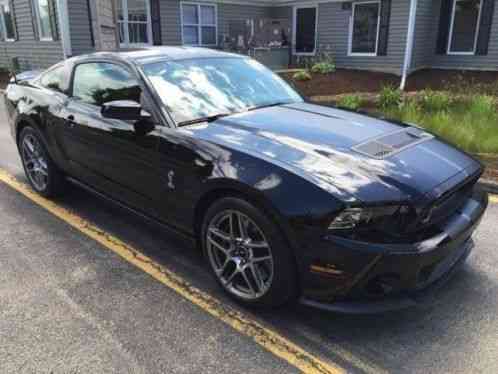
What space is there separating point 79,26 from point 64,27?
1.49ft

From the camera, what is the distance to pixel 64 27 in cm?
1366

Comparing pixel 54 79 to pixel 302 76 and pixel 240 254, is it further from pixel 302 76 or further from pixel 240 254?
pixel 302 76

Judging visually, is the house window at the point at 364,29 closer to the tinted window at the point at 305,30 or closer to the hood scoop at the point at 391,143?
the tinted window at the point at 305,30

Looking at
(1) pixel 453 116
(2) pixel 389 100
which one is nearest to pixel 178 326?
(1) pixel 453 116

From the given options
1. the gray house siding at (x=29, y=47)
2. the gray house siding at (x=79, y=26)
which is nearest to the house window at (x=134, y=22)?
the gray house siding at (x=79, y=26)

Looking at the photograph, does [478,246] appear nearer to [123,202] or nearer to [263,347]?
[263,347]

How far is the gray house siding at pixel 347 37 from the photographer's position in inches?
567

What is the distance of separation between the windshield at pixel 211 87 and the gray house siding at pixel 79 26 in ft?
38.2

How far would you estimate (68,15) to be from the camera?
44.6 ft

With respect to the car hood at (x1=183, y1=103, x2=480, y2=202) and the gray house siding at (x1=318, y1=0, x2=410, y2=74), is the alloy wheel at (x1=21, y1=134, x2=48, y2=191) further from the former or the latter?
the gray house siding at (x1=318, y1=0, x2=410, y2=74)

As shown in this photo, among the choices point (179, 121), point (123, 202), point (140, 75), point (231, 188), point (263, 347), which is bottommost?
point (263, 347)

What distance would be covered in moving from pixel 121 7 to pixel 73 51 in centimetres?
240

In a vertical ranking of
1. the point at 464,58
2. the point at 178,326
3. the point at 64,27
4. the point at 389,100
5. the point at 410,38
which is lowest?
the point at 178,326

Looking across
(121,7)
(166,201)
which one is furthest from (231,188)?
(121,7)
